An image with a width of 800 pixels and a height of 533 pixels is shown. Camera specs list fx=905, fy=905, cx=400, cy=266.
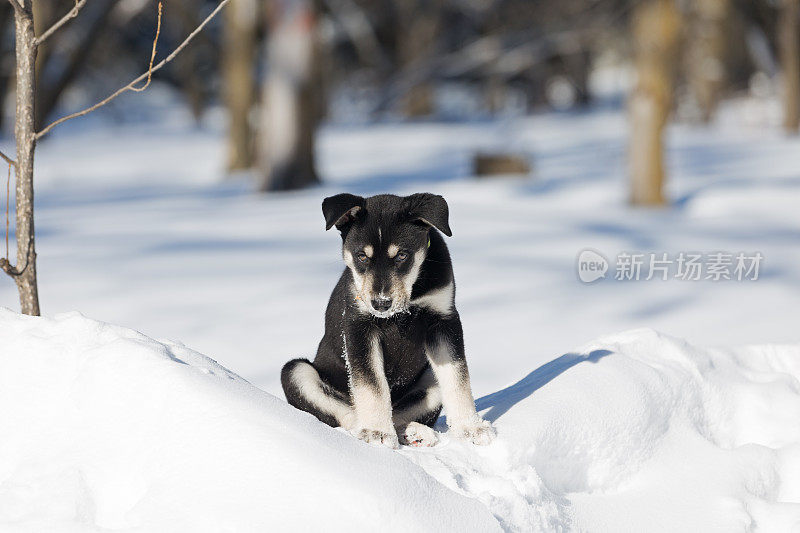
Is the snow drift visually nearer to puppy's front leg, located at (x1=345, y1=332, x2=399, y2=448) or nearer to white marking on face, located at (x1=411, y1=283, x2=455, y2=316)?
puppy's front leg, located at (x1=345, y1=332, x2=399, y2=448)

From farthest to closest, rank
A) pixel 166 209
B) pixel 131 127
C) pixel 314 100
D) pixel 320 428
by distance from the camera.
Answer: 1. pixel 131 127
2. pixel 314 100
3. pixel 166 209
4. pixel 320 428

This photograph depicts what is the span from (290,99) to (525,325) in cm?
879

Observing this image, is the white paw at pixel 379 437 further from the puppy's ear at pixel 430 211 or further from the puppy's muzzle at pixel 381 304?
the puppy's ear at pixel 430 211

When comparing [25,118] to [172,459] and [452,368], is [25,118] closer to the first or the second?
[172,459]

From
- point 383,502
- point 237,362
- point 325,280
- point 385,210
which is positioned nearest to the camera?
point 383,502

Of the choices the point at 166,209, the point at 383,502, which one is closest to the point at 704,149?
the point at 166,209

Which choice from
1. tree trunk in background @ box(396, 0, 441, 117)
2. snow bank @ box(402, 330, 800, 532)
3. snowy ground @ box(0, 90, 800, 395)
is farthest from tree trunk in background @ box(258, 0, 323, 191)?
tree trunk in background @ box(396, 0, 441, 117)

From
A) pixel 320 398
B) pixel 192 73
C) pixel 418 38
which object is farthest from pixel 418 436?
pixel 192 73

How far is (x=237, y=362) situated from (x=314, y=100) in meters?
9.54

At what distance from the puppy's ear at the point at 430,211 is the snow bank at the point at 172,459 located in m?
0.89

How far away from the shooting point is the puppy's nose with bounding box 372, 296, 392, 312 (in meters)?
3.31

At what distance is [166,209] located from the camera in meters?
13.0

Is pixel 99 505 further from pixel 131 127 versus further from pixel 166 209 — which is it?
pixel 131 127

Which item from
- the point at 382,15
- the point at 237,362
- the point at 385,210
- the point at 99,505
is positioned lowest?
the point at 237,362
